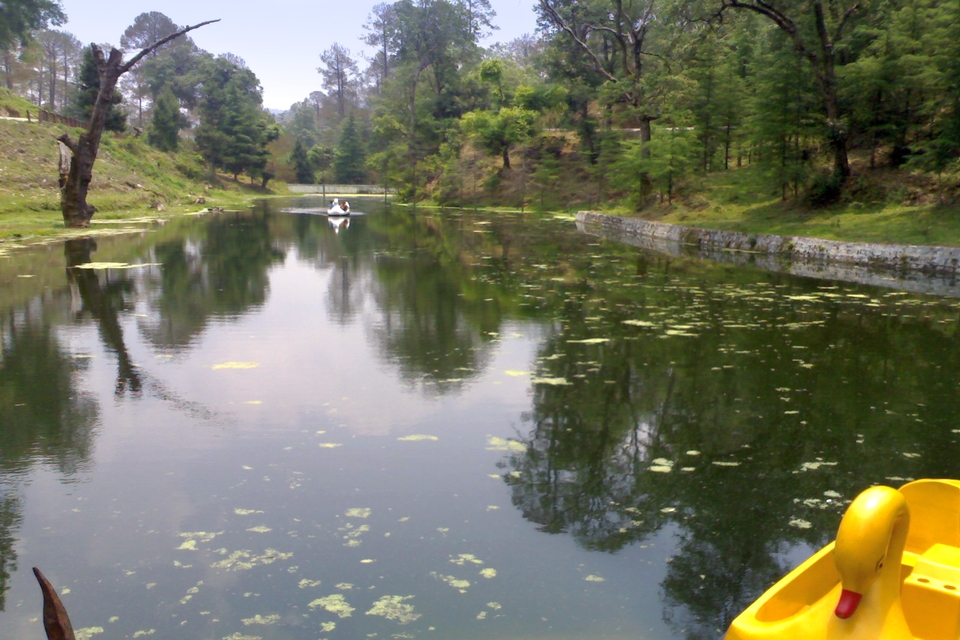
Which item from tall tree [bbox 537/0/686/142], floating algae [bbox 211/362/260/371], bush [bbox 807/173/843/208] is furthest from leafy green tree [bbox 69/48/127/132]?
floating algae [bbox 211/362/260/371]

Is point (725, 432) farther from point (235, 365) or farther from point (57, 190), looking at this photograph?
point (57, 190)

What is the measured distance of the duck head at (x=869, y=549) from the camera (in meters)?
2.77

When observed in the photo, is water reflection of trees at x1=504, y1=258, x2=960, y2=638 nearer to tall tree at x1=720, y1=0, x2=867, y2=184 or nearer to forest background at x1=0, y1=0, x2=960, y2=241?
forest background at x1=0, y1=0, x2=960, y2=241

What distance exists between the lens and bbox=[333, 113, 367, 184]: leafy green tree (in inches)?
3620

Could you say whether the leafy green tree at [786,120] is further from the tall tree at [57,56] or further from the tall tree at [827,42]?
the tall tree at [57,56]

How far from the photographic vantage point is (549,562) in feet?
14.5

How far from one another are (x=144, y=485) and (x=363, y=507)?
1.55 m

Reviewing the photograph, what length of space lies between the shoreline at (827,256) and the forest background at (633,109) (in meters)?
0.98

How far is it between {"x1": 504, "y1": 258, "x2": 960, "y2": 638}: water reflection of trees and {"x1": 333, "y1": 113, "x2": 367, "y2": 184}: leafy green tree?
3313 inches

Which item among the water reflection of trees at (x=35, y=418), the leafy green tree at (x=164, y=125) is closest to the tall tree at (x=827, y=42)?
the water reflection of trees at (x=35, y=418)

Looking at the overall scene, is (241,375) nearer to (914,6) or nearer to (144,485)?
(144,485)

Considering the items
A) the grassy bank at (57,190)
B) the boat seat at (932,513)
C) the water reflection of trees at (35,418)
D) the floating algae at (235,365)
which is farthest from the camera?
the grassy bank at (57,190)

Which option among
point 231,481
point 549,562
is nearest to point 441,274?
point 231,481

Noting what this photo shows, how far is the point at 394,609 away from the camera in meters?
3.89
